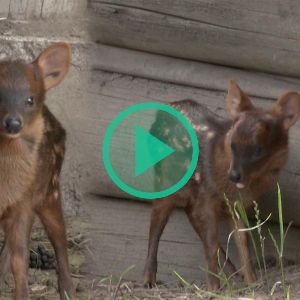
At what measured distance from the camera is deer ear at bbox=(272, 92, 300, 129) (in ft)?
21.3

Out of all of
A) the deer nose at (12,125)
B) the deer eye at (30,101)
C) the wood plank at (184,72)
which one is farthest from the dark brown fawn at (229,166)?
the deer nose at (12,125)

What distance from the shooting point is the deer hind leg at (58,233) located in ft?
21.2

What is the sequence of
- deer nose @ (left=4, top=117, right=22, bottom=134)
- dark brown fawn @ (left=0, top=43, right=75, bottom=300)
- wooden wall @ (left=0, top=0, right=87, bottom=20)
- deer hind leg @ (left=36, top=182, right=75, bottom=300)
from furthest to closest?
wooden wall @ (left=0, top=0, right=87, bottom=20) < deer hind leg @ (left=36, top=182, right=75, bottom=300) < dark brown fawn @ (left=0, top=43, right=75, bottom=300) < deer nose @ (left=4, top=117, right=22, bottom=134)

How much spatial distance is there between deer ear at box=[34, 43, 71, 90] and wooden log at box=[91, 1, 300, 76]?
0.49 metres

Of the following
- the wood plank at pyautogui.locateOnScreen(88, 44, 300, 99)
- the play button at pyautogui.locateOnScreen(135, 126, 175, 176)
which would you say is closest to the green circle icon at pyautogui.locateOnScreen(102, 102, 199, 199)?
the play button at pyautogui.locateOnScreen(135, 126, 175, 176)

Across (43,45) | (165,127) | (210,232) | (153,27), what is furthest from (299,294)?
(43,45)

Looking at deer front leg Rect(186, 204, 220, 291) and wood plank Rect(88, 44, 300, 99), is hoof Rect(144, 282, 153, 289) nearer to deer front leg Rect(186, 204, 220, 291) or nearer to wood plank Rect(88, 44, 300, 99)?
deer front leg Rect(186, 204, 220, 291)

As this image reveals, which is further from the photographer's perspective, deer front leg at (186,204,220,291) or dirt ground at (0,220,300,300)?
deer front leg at (186,204,220,291)

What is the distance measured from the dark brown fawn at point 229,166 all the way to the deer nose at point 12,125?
4.47 feet

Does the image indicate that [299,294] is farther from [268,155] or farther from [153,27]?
[153,27]

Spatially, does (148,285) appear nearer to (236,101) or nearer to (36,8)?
(236,101)

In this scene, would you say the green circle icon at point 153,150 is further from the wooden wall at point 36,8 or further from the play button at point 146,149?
the wooden wall at point 36,8

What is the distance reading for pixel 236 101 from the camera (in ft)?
21.5

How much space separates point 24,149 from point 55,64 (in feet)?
1.88
